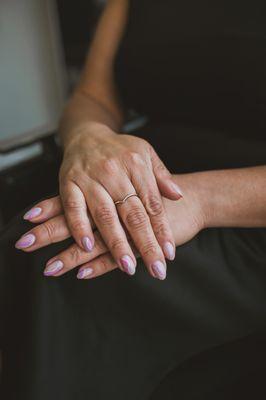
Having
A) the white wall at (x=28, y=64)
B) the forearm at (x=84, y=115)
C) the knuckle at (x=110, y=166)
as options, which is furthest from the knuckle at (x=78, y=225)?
the white wall at (x=28, y=64)

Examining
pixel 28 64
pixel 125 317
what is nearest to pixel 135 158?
pixel 125 317

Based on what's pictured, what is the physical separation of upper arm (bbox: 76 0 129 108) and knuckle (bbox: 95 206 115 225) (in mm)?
589

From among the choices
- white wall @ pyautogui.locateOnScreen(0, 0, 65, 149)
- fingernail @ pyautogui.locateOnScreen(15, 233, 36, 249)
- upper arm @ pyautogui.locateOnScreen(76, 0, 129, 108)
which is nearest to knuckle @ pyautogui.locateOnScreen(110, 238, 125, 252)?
fingernail @ pyautogui.locateOnScreen(15, 233, 36, 249)

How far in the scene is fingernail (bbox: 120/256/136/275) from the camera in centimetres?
56

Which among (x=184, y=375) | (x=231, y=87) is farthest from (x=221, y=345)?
(x=231, y=87)

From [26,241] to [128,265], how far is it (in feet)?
0.52

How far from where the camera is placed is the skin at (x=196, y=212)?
588 mm

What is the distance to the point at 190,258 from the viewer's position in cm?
62

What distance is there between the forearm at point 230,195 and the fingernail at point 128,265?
16 centimetres

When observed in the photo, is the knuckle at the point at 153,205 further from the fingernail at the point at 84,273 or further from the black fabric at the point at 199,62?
the black fabric at the point at 199,62

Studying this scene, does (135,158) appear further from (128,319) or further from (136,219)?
(128,319)

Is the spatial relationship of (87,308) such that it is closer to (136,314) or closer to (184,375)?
(136,314)

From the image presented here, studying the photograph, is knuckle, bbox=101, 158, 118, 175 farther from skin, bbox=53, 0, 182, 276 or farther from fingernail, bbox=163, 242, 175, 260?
fingernail, bbox=163, 242, 175, 260

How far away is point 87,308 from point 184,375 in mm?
219
